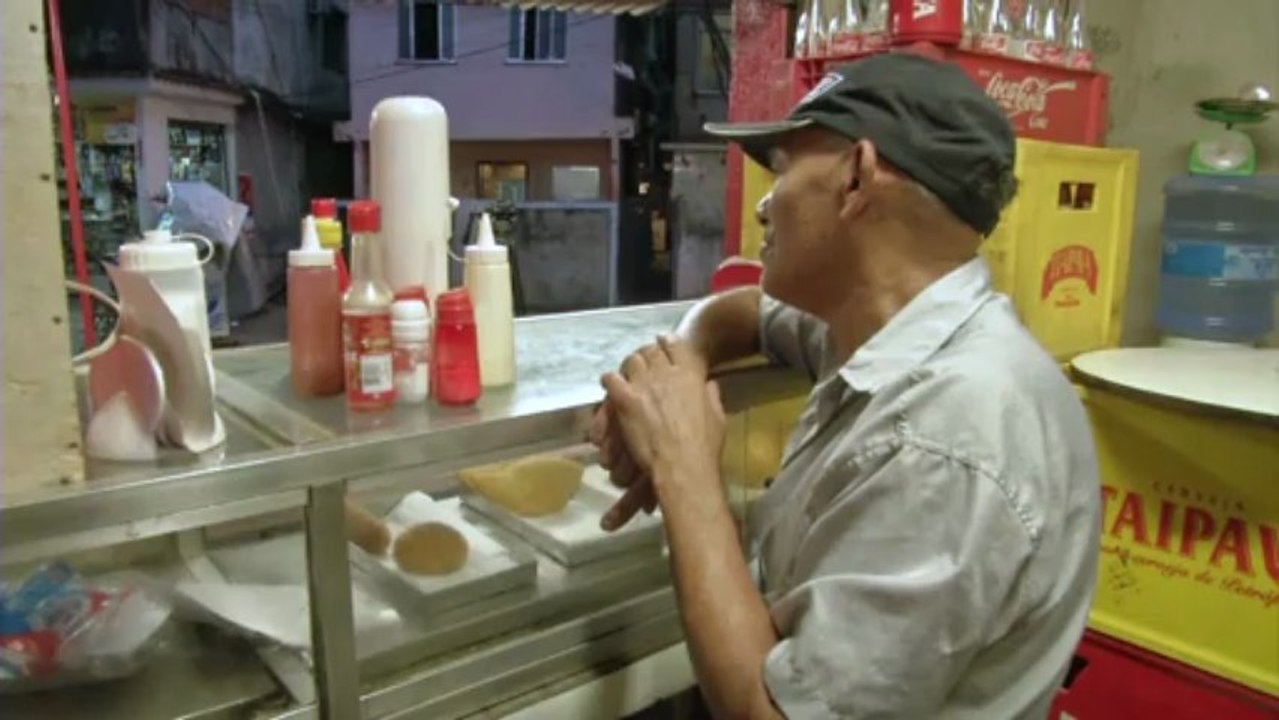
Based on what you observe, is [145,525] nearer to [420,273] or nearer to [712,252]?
[420,273]

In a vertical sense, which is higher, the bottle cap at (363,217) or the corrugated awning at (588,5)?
the corrugated awning at (588,5)

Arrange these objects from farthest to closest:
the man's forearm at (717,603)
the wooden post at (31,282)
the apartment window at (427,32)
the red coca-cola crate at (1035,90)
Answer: the apartment window at (427,32)
the red coca-cola crate at (1035,90)
the man's forearm at (717,603)
the wooden post at (31,282)

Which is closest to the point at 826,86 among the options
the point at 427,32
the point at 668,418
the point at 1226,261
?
the point at 668,418

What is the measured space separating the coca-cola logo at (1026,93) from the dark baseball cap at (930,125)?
0.78 meters

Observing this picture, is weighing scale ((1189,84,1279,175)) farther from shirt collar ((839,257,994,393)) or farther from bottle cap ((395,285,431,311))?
bottle cap ((395,285,431,311))

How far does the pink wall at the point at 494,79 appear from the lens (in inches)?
515

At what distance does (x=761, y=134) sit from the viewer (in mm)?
1045

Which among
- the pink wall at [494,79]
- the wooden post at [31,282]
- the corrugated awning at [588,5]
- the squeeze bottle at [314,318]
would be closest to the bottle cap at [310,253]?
the squeeze bottle at [314,318]

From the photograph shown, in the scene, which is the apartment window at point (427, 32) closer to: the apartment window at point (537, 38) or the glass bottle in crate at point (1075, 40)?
the apartment window at point (537, 38)

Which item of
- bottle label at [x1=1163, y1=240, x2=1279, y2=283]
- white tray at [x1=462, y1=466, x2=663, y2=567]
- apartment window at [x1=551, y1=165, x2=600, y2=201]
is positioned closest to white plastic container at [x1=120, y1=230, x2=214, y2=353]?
white tray at [x1=462, y1=466, x2=663, y2=567]

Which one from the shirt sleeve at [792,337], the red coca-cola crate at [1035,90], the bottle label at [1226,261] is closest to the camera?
the shirt sleeve at [792,337]

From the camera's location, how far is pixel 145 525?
822 millimetres

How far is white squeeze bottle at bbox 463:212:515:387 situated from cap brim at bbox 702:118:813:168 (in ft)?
1.04

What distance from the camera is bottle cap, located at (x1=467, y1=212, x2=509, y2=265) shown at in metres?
1.14
